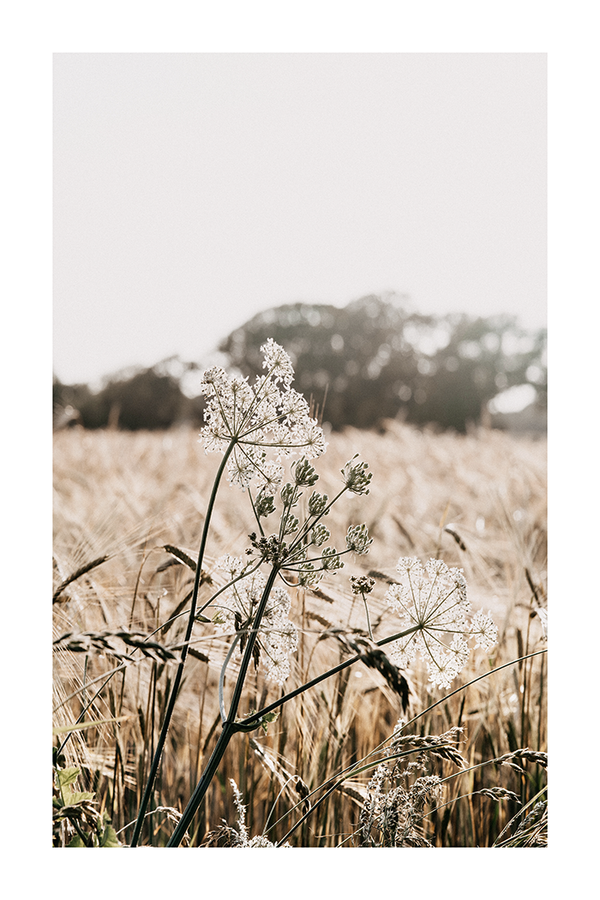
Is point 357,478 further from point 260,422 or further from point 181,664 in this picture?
point 181,664

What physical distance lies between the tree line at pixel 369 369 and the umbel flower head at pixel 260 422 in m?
0.20

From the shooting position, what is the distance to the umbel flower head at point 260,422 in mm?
609

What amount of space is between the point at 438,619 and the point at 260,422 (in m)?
0.28

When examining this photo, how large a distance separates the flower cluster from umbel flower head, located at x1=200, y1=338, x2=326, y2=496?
0.34 ft

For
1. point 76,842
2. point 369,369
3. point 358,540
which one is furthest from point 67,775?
point 369,369

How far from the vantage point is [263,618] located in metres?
0.65

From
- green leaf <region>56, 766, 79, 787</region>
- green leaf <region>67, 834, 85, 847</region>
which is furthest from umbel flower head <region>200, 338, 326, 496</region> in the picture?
green leaf <region>67, 834, 85, 847</region>

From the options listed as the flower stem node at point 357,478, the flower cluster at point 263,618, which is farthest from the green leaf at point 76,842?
the flower stem node at point 357,478

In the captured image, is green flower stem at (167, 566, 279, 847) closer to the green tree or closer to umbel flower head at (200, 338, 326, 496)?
umbel flower head at (200, 338, 326, 496)

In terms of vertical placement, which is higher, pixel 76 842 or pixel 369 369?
pixel 369 369

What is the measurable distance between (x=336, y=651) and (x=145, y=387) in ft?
3.46
